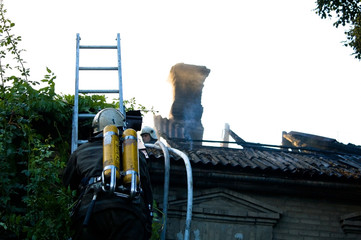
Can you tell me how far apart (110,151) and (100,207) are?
484mm

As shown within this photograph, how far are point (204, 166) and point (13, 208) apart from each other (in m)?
3.08

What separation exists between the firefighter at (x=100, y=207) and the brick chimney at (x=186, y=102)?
9.63 m

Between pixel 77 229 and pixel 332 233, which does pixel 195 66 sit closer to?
pixel 332 233

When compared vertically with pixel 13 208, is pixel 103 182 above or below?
above

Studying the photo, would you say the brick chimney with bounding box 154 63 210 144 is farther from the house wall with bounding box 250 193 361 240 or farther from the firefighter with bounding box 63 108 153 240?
the firefighter with bounding box 63 108 153 240

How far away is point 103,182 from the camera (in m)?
3.80

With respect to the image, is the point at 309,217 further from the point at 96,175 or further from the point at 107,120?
the point at 96,175

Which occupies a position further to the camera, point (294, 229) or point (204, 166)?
point (294, 229)

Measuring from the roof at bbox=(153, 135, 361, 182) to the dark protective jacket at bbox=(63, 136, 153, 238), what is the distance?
2.84 meters

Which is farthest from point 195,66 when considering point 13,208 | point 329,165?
point 13,208

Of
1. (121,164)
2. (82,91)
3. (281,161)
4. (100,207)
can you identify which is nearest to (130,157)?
(121,164)

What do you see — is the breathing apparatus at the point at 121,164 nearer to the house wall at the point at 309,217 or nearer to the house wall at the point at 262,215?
the house wall at the point at 262,215

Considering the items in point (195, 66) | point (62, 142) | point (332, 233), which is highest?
point (195, 66)

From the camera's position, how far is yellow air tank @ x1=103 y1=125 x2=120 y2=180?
12.7 ft
